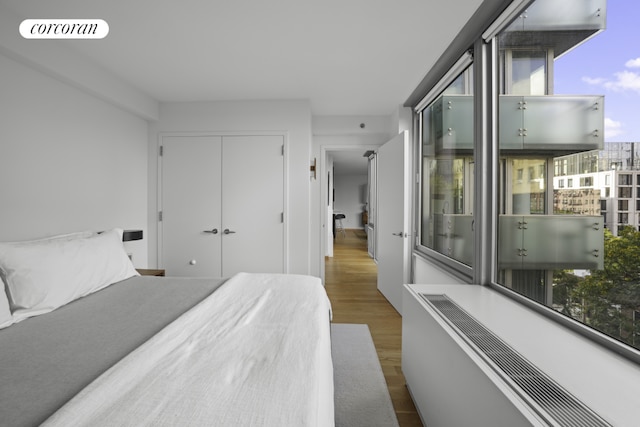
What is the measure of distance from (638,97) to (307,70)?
2.33 metres

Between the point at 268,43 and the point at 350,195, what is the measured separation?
897 cm

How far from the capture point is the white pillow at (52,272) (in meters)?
1.51

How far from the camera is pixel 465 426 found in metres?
1.06

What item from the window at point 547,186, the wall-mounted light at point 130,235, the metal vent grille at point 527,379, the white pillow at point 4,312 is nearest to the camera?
the metal vent grille at point 527,379

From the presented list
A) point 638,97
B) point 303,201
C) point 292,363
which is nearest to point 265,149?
point 303,201

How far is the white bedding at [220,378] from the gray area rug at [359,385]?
68 cm

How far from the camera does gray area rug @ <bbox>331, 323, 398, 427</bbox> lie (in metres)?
1.62

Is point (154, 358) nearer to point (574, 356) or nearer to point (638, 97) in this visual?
point (574, 356)

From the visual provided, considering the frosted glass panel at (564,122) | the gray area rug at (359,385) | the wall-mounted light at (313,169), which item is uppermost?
the wall-mounted light at (313,169)

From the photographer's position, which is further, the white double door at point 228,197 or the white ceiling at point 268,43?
the white double door at point 228,197

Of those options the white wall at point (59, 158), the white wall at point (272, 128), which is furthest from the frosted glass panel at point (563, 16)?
the white wall at point (59, 158)

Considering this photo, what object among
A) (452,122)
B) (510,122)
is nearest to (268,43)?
(452,122)

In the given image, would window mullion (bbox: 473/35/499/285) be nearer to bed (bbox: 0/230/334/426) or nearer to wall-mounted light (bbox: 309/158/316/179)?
bed (bbox: 0/230/334/426)

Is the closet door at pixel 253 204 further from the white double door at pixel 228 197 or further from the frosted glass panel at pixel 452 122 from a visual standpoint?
the frosted glass panel at pixel 452 122
